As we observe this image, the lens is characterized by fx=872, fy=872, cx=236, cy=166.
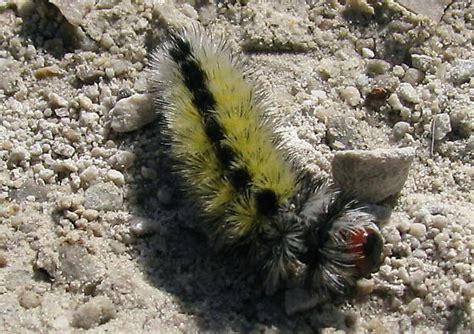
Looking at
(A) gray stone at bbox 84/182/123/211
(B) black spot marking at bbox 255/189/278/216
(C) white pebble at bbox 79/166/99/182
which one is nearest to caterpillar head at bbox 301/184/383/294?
(B) black spot marking at bbox 255/189/278/216

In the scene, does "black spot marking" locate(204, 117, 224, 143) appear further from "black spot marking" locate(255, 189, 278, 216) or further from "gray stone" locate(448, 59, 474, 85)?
"gray stone" locate(448, 59, 474, 85)

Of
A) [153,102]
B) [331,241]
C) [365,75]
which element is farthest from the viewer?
[365,75]

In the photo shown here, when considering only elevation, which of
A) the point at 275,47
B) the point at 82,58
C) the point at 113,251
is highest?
the point at 275,47

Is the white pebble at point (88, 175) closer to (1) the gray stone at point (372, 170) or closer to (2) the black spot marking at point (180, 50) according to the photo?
(2) the black spot marking at point (180, 50)

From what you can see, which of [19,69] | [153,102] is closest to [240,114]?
[153,102]

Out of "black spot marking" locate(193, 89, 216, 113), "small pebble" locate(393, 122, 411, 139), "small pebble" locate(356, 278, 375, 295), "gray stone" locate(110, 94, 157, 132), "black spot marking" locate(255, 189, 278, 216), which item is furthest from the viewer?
"small pebble" locate(393, 122, 411, 139)

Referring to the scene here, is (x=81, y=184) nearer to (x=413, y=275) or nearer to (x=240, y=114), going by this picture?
(x=240, y=114)
